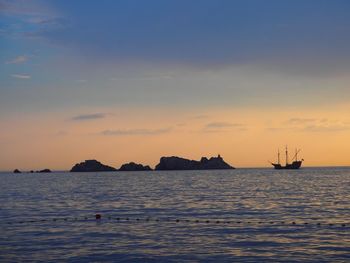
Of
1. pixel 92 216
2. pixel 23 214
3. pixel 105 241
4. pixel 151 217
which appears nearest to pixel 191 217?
pixel 151 217

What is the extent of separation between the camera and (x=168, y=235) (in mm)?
34875

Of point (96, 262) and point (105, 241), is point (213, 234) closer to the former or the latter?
point (105, 241)

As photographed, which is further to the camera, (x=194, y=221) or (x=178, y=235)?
(x=194, y=221)

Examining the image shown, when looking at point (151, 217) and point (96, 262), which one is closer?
point (96, 262)

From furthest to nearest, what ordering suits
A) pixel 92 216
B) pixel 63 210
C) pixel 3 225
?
pixel 63 210 → pixel 92 216 → pixel 3 225

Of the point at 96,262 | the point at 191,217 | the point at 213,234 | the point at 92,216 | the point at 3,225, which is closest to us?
the point at 96,262

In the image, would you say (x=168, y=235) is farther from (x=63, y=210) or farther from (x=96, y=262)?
(x=63, y=210)

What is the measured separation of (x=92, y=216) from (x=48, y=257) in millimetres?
22703

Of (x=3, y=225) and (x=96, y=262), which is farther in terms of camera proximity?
(x=3, y=225)

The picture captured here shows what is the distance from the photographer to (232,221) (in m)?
43.4

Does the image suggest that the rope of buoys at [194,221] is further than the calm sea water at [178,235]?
Yes

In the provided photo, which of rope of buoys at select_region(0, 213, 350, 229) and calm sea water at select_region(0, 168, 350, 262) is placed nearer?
calm sea water at select_region(0, 168, 350, 262)

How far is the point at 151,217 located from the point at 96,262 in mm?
21683

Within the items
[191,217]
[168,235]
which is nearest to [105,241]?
[168,235]
